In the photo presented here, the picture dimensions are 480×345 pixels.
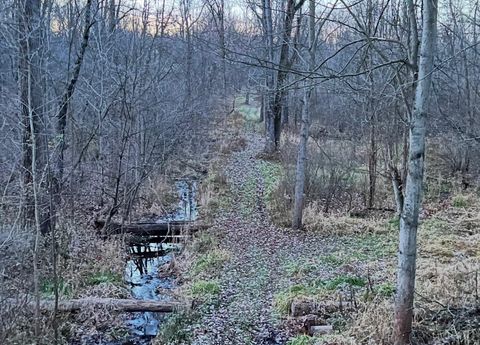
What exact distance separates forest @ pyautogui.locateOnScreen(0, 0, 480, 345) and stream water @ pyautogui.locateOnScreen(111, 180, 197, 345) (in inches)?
1.7

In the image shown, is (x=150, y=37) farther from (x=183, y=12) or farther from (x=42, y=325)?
(x=183, y=12)

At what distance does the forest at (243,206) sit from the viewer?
4684 millimetres

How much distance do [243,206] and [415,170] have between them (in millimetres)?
8169

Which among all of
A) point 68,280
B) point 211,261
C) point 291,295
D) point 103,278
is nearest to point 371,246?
point 291,295

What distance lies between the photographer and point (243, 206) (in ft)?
39.2

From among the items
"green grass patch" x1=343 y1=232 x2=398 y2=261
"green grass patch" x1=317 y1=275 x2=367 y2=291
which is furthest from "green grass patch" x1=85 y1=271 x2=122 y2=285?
"green grass patch" x1=343 y1=232 x2=398 y2=261

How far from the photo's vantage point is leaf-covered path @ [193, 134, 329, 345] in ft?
19.1

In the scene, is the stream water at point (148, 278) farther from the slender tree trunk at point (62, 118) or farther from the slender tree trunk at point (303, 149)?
the slender tree trunk at point (303, 149)

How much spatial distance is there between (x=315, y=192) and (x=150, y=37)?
20.3 ft

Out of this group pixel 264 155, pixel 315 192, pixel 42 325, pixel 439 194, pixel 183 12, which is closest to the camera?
pixel 42 325

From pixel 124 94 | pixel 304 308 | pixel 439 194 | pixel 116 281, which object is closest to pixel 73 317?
pixel 116 281

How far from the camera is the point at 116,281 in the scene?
7.61 metres

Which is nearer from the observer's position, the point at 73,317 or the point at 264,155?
the point at 73,317

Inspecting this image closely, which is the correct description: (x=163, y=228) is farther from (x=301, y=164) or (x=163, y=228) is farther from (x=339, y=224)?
(x=339, y=224)
